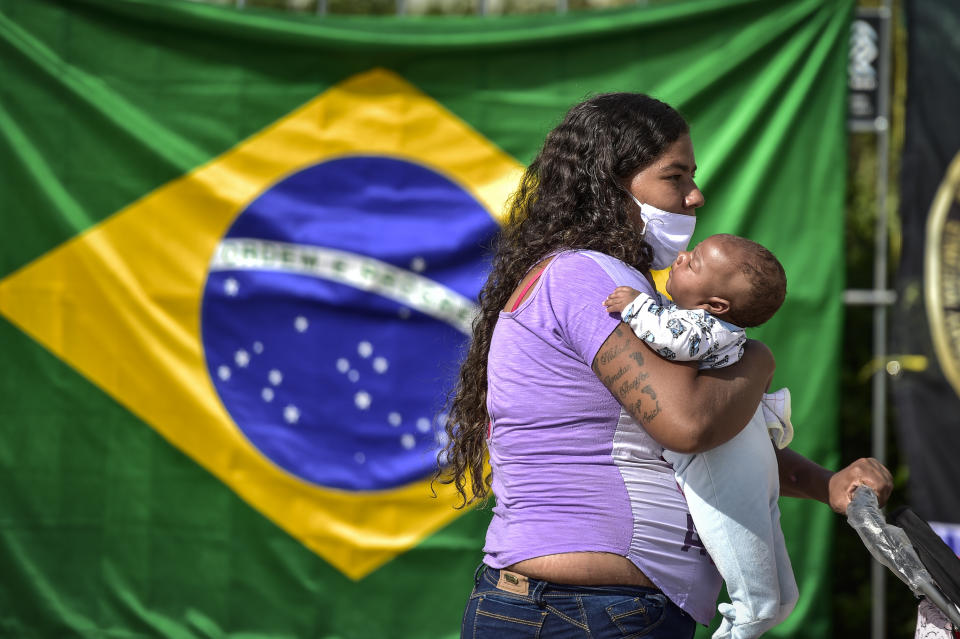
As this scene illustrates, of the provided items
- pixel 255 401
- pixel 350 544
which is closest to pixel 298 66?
pixel 255 401

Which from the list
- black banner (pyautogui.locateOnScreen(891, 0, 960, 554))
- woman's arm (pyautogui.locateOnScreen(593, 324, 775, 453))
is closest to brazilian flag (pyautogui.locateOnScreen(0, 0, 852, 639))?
black banner (pyautogui.locateOnScreen(891, 0, 960, 554))

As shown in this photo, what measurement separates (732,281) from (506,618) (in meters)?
0.65

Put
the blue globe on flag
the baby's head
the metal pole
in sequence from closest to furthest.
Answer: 1. the baby's head
2. the metal pole
3. the blue globe on flag

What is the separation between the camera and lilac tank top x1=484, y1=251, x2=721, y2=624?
4.99 ft

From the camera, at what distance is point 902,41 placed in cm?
412

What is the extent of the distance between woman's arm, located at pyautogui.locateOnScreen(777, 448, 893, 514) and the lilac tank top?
0.30 metres

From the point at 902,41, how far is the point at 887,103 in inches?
13.6

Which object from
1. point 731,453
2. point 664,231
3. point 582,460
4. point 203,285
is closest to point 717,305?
point 664,231

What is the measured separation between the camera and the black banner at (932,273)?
3742mm

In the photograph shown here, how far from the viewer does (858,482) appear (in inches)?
68.4

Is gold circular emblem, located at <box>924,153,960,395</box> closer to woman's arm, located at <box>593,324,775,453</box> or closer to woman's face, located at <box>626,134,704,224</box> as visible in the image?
woman's face, located at <box>626,134,704,224</box>

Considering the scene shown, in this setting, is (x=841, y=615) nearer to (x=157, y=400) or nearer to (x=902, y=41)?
(x=902, y=41)

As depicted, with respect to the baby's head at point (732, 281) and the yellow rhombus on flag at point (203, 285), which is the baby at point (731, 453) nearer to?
the baby's head at point (732, 281)

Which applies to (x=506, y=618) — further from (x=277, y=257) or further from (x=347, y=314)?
(x=277, y=257)
